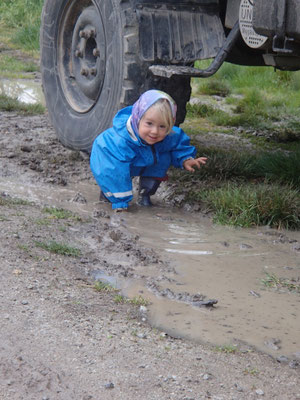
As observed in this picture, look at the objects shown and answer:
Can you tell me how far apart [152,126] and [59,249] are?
3.43 feet

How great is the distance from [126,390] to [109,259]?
114 cm

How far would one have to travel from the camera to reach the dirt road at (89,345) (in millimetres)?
2141

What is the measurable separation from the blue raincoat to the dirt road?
24.0 inches

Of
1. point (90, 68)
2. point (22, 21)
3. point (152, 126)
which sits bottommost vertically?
point (152, 126)

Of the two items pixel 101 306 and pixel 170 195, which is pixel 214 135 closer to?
pixel 170 195

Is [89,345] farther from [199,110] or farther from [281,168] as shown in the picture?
[199,110]

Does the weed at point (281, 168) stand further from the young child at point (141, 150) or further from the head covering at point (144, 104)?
the head covering at point (144, 104)

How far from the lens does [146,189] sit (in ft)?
13.8

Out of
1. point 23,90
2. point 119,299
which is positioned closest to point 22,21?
point 23,90

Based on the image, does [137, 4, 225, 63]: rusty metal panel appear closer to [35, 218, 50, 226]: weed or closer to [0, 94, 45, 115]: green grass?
[35, 218, 50, 226]: weed

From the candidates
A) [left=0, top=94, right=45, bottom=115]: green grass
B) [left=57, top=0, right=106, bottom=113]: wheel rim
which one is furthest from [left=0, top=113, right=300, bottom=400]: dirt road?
[left=0, top=94, right=45, bottom=115]: green grass

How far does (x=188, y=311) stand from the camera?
2.74 meters

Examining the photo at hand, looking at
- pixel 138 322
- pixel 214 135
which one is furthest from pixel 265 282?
pixel 214 135

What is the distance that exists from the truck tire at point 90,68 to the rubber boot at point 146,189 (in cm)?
46
